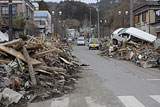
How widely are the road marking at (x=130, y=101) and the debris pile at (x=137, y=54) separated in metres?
10.7

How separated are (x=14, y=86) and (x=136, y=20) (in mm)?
43202

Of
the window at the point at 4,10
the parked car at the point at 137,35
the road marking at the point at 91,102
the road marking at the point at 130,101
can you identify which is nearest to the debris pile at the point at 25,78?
the road marking at the point at 91,102

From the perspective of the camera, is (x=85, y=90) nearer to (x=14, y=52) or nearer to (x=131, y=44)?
(x=14, y=52)

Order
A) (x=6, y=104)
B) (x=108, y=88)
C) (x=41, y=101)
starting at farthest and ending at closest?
(x=108, y=88)
(x=41, y=101)
(x=6, y=104)

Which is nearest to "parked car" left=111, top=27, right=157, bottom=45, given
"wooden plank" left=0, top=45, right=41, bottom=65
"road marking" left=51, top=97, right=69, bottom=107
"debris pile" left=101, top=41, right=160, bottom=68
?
"debris pile" left=101, top=41, right=160, bottom=68

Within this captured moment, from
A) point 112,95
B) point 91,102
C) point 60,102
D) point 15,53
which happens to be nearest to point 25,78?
point 15,53

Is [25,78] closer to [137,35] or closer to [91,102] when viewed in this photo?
[91,102]

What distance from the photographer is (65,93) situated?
10094mm

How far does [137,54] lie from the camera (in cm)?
2270

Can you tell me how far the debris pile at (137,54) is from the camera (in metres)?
19.4

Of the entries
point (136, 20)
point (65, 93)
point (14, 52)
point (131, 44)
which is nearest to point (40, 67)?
point (14, 52)

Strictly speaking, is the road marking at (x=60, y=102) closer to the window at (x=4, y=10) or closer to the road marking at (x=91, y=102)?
the road marking at (x=91, y=102)

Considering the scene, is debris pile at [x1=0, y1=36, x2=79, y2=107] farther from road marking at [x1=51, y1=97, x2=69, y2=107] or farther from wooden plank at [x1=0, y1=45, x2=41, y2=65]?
road marking at [x1=51, y1=97, x2=69, y2=107]

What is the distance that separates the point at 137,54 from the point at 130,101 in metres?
14.6
